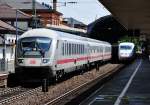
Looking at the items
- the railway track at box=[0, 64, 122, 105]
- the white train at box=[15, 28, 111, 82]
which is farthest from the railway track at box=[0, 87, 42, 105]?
the white train at box=[15, 28, 111, 82]

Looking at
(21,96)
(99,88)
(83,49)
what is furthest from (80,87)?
(83,49)

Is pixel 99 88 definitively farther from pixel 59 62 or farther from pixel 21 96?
pixel 21 96

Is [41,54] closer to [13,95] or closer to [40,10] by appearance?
[13,95]

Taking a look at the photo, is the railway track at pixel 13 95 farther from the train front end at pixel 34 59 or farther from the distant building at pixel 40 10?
the distant building at pixel 40 10

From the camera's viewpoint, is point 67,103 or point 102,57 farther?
point 102,57

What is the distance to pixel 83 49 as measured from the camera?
39719 millimetres

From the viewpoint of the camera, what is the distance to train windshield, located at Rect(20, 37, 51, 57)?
89.0 feet

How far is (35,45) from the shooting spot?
89.8 ft

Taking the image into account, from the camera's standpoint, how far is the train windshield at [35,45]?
2714cm

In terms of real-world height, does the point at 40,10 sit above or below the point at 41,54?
above

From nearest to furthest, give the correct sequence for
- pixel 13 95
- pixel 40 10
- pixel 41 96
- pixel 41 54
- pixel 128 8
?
pixel 41 96
pixel 13 95
pixel 128 8
pixel 41 54
pixel 40 10

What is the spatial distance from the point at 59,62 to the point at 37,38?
1.85 m

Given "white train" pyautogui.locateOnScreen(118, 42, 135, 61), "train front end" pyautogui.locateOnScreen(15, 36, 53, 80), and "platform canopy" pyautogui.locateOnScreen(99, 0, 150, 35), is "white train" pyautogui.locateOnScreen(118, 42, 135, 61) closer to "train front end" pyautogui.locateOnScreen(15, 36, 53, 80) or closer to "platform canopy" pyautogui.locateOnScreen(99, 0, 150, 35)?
"platform canopy" pyautogui.locateOnScreen(99, 0, 150, 35)

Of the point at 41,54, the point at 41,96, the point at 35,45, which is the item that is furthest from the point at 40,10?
the point at 41,96
